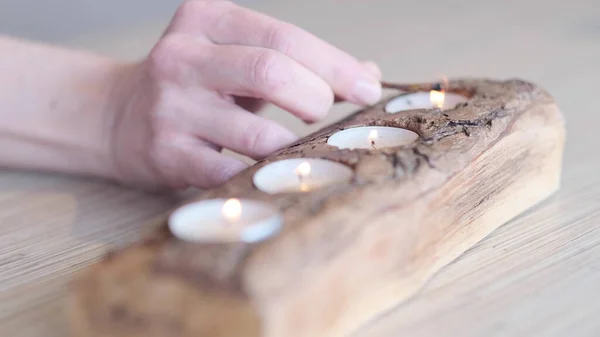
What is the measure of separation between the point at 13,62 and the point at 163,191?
0.22 m

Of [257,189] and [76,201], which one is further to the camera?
[76,201]

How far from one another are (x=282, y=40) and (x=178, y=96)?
107 millimetres

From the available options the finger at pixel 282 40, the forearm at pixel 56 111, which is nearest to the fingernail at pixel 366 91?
the finger at pixel 282 40

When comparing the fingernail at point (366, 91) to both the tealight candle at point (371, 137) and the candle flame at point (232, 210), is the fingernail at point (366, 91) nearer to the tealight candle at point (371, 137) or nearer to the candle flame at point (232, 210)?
the tealight candle at point (371, 137)

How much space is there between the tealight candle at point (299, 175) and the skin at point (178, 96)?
10 centimetres

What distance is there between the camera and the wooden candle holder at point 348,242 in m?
0.39

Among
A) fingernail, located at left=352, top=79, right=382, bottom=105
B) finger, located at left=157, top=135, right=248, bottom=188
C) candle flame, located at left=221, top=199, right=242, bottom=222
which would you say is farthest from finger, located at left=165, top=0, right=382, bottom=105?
candle flame, located at left=221, top=199, right=242, bottom=222

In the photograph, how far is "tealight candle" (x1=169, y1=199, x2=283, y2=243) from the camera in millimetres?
423

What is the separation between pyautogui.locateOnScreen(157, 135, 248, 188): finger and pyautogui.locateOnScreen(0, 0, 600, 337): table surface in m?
0.05

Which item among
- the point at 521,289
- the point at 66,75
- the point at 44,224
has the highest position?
the point at 66,75

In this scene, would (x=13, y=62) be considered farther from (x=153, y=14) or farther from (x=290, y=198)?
(x=153, y=14)

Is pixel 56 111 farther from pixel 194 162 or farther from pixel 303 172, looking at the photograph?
pixel 303 172

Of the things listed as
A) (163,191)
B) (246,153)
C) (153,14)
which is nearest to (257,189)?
(246,153)

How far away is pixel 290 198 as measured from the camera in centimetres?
47
